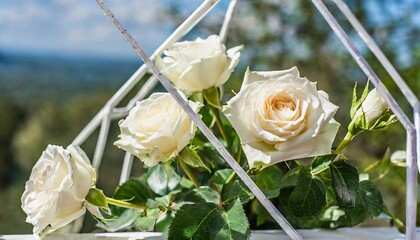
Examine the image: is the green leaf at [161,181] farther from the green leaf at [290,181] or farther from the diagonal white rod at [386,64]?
the diagonal white rod at [386,64]

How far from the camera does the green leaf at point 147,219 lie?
428mm

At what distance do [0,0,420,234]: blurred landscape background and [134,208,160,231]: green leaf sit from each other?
1632mm

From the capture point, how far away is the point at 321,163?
1.36ft

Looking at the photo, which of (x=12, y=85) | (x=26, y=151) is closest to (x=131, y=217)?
(x=26, y=151)

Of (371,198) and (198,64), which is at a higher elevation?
(198,64)

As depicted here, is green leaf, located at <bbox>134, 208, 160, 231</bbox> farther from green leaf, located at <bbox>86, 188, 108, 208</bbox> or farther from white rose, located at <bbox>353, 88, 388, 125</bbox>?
white rose, located at <bbox>353, 88, 388, 125</bbox>

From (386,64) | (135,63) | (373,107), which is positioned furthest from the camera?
(135,63)

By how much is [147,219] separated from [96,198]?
0.15 ft

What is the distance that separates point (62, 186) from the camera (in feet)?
1.28

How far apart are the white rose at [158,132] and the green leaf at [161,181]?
10 centimetres

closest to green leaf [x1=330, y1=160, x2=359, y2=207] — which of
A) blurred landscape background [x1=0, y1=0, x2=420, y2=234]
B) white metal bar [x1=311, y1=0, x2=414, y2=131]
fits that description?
white metal bar [x1=311, y1=0, x2=414, y2=131]

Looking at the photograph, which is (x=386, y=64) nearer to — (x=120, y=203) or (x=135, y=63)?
(x=120, y=203)

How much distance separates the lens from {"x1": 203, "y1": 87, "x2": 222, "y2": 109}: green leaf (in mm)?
480

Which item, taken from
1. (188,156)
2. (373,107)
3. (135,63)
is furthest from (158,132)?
(135,63)
